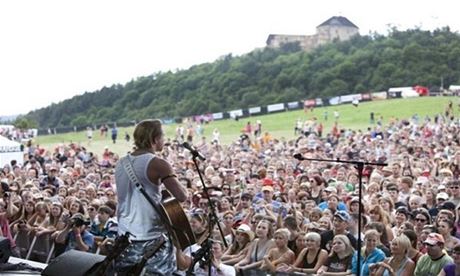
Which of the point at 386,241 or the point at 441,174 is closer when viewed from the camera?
the point at 386,241

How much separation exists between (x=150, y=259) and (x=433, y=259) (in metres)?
2.45

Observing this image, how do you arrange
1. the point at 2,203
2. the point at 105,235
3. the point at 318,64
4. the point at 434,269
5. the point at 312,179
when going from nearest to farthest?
the point at 434,269 → the point at 105,235 → the point at 2,203 → the point at 312,179 → the point at 318,64

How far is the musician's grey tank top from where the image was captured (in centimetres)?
418

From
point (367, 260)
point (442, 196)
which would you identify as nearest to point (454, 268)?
point (367, 260)

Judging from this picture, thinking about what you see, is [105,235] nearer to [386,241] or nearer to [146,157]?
[386,241]

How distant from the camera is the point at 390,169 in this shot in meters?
12.0

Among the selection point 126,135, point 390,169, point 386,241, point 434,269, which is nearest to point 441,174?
point 390,169

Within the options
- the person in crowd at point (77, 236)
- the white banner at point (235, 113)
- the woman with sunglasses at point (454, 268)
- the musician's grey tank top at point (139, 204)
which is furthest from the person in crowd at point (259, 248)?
the white banner at point (235, 113)

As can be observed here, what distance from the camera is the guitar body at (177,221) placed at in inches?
165

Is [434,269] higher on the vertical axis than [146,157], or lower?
lower

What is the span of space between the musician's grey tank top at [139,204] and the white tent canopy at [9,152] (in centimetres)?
1319

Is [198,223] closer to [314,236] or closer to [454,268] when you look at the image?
[314,236]

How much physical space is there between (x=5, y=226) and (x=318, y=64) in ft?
158

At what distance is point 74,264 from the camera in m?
4.74
